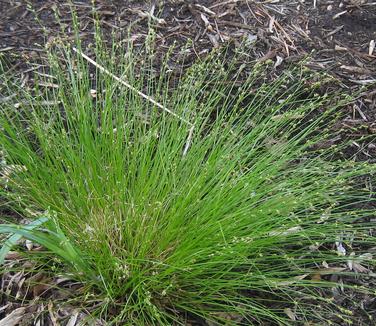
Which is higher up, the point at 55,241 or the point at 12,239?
the point at 12,239

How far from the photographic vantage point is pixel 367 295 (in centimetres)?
218

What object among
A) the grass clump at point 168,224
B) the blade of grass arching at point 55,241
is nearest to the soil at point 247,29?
the grass clump at point 168,224

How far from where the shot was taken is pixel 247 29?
10.4 ft

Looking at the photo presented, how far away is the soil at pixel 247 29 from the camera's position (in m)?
2.94

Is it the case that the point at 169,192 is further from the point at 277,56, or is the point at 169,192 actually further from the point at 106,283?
the point at 277,56

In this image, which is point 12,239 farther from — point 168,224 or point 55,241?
point 168,224

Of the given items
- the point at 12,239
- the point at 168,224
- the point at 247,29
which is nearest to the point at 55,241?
the point at 12,239

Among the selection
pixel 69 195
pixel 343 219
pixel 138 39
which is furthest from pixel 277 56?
pixel 69 195

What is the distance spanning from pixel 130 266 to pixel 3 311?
19.1 inches

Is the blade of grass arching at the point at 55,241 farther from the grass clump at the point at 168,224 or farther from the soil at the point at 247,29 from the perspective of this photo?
the soil at the point at 247,29

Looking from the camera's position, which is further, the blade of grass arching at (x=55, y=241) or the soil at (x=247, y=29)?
the soil at (x=247, y=29)

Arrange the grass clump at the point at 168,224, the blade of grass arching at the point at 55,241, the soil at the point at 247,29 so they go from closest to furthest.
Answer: the blade of grass arching at the point at 55,241
the grass clump at the point at 168,224
the soil at the point at 247,29

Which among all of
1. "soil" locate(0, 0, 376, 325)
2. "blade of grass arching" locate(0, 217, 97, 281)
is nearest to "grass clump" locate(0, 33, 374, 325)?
"blade of grass arching" locate(0, 217, 97, 281)

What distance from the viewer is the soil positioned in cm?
294
